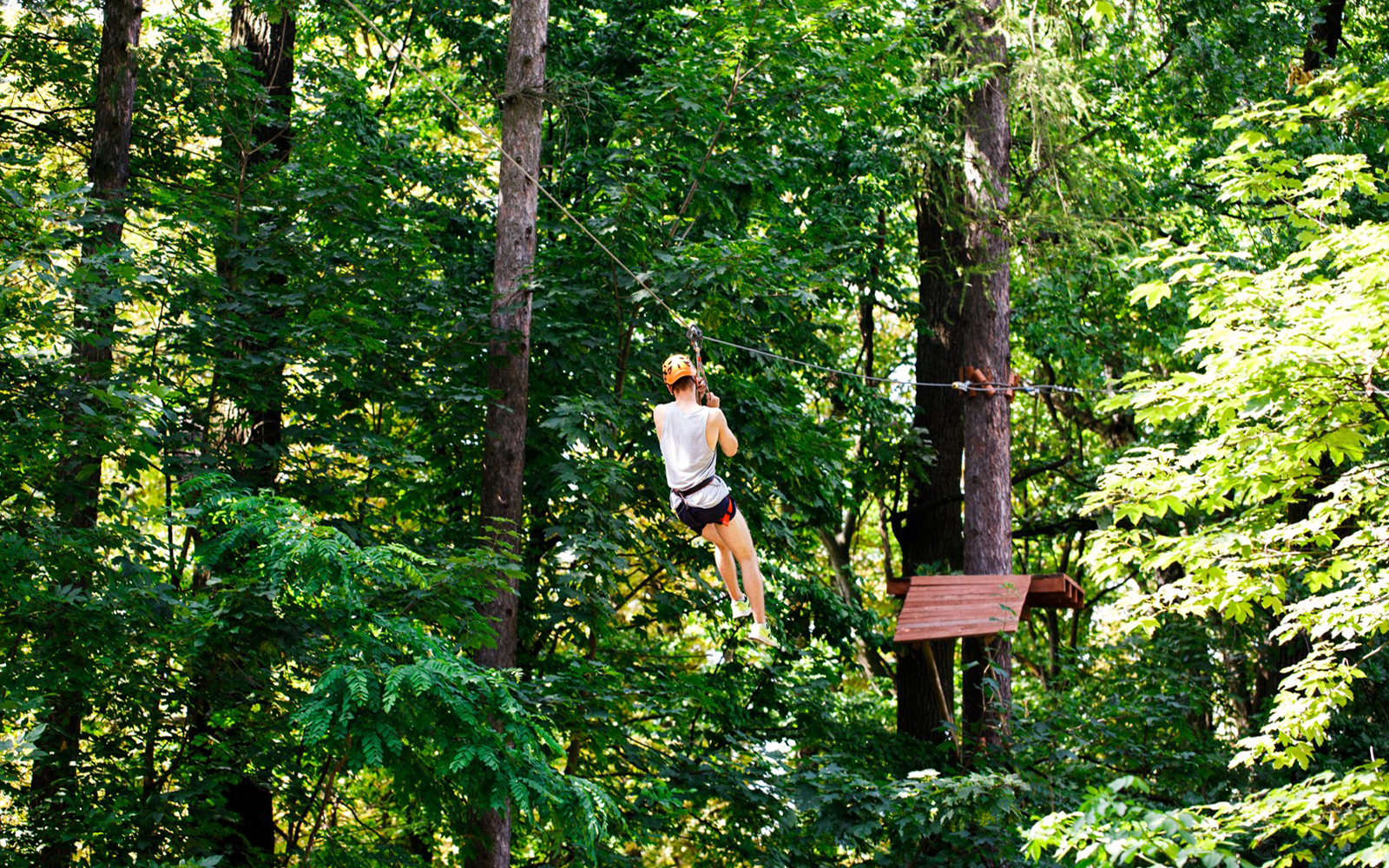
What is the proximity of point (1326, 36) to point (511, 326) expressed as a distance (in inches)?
438

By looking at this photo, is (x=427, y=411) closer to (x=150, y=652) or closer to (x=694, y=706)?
(x=150, y=652)

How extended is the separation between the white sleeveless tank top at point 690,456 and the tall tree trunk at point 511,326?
189 centimetres

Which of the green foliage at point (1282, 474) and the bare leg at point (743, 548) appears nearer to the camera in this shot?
the green foliage at point (1282, 474)

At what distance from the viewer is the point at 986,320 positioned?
1211 cm

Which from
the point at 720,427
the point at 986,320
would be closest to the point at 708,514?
the point at 720,427

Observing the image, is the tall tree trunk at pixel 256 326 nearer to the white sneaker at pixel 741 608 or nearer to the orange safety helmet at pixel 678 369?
the orange safety helmet at pixel 678 369

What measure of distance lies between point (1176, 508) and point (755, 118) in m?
5.13

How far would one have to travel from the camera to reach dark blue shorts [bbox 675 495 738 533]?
7.10 metres

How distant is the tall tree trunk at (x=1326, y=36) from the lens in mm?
14039

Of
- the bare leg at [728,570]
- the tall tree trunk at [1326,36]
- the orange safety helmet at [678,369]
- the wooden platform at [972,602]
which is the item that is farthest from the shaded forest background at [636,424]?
the orange safety helmet at [678,369]

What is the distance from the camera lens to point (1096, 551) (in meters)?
8.50

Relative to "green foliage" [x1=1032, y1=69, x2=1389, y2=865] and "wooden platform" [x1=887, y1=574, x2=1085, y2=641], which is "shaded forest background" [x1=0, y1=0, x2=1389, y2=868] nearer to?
"green foliage" [x1=1032, y1=69, x2=1389, y2=865]

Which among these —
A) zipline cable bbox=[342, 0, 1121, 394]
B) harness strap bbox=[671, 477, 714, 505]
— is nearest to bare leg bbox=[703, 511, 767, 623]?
harness strap bbox=[671, 477, 714, 505]

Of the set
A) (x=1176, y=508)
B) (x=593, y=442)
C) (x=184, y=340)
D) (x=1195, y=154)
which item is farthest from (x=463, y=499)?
(x=1195, y=154)
